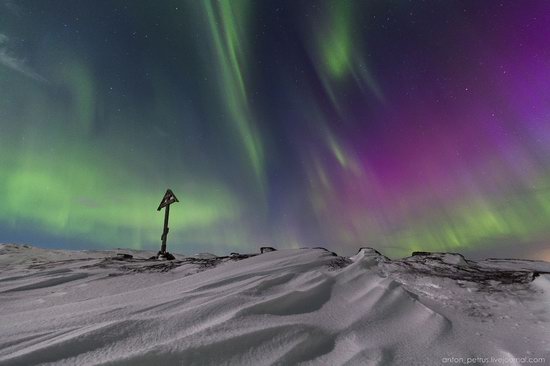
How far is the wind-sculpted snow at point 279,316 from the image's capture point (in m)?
2.31

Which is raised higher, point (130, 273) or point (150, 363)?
Answer: point (130, 273)

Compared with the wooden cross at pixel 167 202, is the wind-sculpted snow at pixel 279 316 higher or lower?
lower

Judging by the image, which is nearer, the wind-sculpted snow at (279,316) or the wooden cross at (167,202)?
the wind-sculpted snow at (279,316)

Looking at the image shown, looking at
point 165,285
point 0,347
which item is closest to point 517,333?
point 165,285

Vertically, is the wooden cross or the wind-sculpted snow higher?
the wooden cross

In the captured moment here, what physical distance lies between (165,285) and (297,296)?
1852 millimetres

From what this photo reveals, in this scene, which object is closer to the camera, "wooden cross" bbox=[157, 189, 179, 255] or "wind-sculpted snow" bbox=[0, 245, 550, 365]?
"wind-sculpted snow" bbox=[0, 245, 550, 365]

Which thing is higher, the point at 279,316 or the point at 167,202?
the point at 167,202

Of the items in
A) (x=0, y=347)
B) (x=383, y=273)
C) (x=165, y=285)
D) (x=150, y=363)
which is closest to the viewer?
(x=150, y=363)

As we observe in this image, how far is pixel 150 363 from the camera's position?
83.0 inches

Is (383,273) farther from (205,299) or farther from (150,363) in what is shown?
(150,363)

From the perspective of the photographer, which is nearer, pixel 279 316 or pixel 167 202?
pixel 279 316

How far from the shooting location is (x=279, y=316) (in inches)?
117

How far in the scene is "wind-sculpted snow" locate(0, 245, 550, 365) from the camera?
231cm
